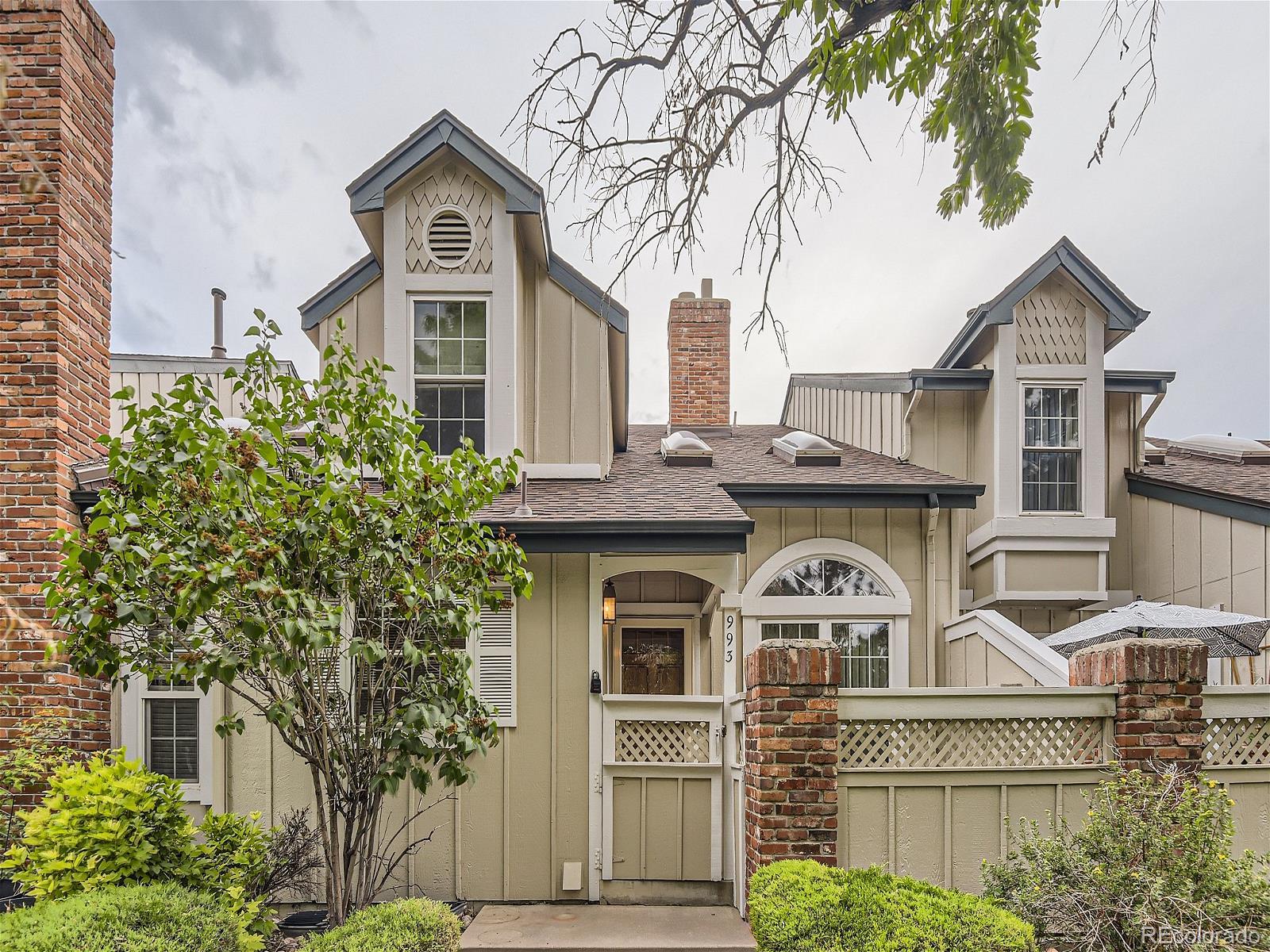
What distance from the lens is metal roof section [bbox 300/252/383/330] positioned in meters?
7.86

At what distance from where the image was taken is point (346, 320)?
7910mm

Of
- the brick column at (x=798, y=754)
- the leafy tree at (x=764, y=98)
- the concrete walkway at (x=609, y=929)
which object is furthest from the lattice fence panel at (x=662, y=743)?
the leafy tree at (x=764, y=98)

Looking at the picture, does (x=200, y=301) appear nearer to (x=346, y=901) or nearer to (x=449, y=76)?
(x=449, y=76)

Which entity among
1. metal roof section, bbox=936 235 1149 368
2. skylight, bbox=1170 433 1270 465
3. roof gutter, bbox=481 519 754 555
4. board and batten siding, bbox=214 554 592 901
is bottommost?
board and batten siding, bbox=214 554 592 901

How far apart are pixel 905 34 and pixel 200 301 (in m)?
11.5

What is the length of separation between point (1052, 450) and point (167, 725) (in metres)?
8.76

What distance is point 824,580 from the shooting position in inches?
334

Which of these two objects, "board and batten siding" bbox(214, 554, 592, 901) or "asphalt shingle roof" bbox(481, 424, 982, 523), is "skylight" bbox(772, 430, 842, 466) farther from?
"board and batten siding" bbox(214, 554, 592, 901)

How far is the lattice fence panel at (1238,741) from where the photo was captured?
5.13 meters

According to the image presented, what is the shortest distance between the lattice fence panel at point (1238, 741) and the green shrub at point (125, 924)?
571 centimetres

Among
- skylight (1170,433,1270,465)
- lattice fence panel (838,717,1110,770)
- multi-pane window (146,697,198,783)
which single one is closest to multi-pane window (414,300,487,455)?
multi-pane window (146,697,198,783)

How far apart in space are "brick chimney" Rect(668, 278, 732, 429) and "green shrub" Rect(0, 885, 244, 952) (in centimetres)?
924

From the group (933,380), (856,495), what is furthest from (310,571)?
(933,380)

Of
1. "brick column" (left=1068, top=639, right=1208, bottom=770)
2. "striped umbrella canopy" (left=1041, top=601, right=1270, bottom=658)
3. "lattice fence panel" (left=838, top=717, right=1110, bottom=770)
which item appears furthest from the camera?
"striped umbrella canopy" (left=1041, top=601, right=1270, bottom=658)
